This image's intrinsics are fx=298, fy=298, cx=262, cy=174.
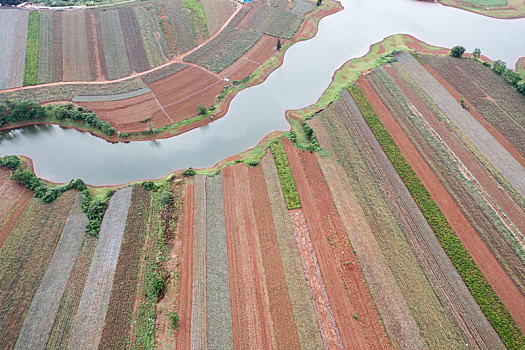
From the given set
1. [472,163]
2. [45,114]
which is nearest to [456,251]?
[472,163]

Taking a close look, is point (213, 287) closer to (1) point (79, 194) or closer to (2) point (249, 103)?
(1) point (79, 194)

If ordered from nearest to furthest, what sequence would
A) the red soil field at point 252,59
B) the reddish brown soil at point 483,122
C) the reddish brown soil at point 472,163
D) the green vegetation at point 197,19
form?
1. the reddish brown soil at point 472,163
2. the reddish brown soil at point 483,122
3. the red soil field at point 252,59
4. the green vegetation at point 197,19

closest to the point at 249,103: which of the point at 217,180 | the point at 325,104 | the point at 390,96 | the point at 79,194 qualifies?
the point at 325,104

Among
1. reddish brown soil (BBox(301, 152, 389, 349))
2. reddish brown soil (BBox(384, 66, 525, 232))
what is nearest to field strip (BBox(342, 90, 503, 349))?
reddish brown soil (BBox(301, 152, 389, 349))

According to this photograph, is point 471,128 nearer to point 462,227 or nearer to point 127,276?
point 462,227

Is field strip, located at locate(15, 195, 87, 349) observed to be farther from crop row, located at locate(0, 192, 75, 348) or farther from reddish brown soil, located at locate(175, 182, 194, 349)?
reddish brown soil, located at locate(175, 182, 194, 349)

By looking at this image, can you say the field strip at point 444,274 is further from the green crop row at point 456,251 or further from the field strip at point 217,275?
the field strip at point 217,275

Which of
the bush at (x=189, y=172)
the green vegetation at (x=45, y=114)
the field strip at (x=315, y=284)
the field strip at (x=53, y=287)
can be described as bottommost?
the field strip at (x=53, y=287)

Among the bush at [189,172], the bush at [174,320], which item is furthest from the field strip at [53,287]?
the bush at [189,172]
